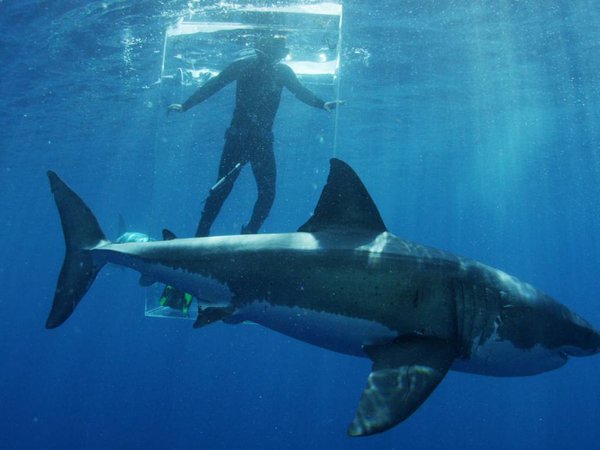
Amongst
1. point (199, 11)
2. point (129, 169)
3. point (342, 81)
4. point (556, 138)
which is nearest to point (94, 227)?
point (199, 11)

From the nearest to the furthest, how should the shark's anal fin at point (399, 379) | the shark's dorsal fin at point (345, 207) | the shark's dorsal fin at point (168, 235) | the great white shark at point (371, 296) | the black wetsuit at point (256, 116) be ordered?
the shark's anal fin at point (399, 379) < the great white shark at point (371, 296) < the shark's dorsal fin at point (345, 207) < the shark's dorsal fin at point (168, 235) < the black wetsuit at point (256, 116)

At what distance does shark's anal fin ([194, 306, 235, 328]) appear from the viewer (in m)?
4.57

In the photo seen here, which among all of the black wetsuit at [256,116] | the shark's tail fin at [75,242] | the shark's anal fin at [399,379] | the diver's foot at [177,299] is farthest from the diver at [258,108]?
the shark's anal fin at [399,379]

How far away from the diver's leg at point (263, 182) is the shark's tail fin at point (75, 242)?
3.82 meters

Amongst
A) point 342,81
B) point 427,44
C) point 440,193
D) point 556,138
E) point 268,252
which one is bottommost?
point 440,193

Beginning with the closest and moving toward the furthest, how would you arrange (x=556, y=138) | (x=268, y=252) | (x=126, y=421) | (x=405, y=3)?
(x=268, y=252)
(x=405, y=3)
(x=126, y=421)
(x=556, y=138)

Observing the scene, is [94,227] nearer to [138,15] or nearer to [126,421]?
[138,15]

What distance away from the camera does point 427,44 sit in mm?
18359

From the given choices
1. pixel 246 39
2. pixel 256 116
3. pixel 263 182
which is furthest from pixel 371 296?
pixel 246 39

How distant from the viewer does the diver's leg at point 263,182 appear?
931cm

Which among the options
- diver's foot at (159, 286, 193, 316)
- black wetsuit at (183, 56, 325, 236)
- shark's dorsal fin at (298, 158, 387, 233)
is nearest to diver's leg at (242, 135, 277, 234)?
black wetsuit at (183, 56, 325, 236)

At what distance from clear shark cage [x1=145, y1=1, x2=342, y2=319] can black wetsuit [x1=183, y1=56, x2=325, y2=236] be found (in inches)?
192

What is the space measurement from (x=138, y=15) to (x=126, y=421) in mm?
21500

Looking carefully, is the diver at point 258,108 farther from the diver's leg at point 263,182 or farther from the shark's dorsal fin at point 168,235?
the shark's dorsal fin at point 168,235
